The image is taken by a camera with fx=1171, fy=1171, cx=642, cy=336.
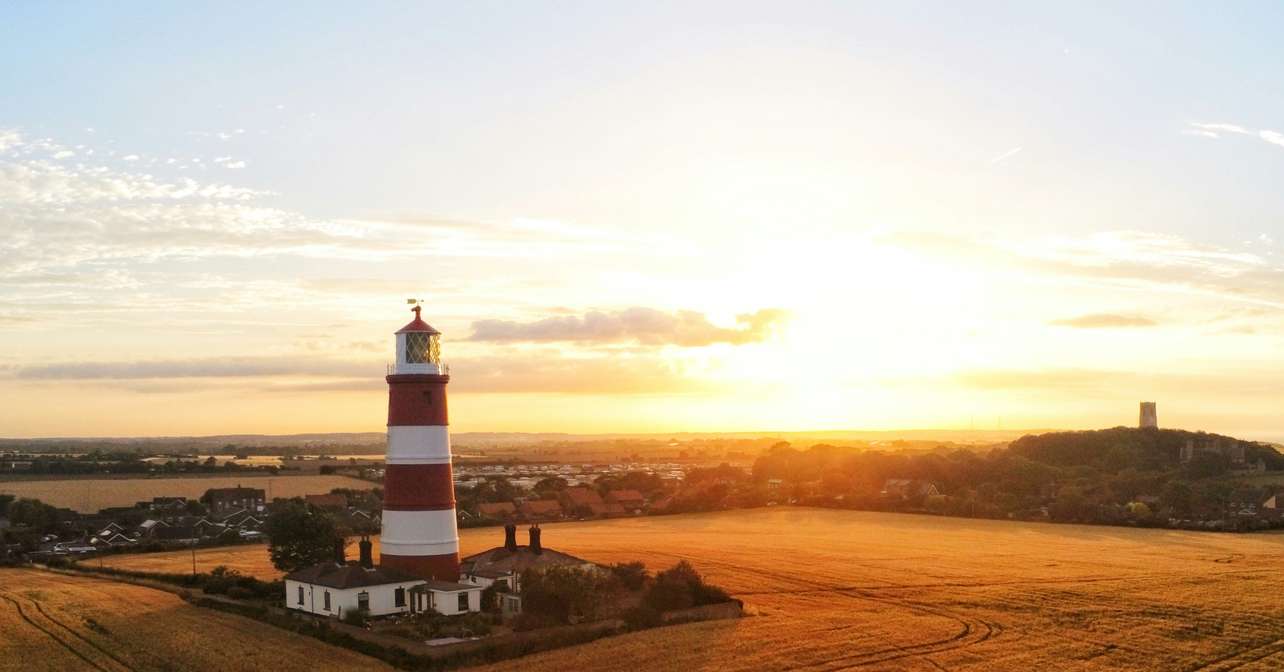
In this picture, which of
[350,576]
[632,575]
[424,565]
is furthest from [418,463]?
[632,575]

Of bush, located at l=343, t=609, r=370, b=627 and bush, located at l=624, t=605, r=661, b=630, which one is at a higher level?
bush, located at l=343, t=609, r=370, b=627

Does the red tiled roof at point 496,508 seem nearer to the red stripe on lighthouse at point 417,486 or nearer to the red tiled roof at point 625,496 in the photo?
the red tiled roof at point 625,496

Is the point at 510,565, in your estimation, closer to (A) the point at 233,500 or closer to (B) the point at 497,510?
(B) the point at 497,510

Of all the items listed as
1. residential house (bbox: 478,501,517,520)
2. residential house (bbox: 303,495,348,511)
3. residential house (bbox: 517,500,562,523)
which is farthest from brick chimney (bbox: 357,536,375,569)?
residential house (bbox: 303,495,348,511)

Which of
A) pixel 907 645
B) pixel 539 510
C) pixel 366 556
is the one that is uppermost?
pixel 366 556

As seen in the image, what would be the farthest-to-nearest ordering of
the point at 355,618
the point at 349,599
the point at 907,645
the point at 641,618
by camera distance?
the point at 349,599
the point at 355,618
the point at 641,618
the point at 907,645

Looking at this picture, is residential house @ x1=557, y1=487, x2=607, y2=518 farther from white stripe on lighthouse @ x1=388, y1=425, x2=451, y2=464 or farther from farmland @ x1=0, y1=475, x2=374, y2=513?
white stripe on lighthouse @ x1=388, y1=425, x2=451, y2=464
